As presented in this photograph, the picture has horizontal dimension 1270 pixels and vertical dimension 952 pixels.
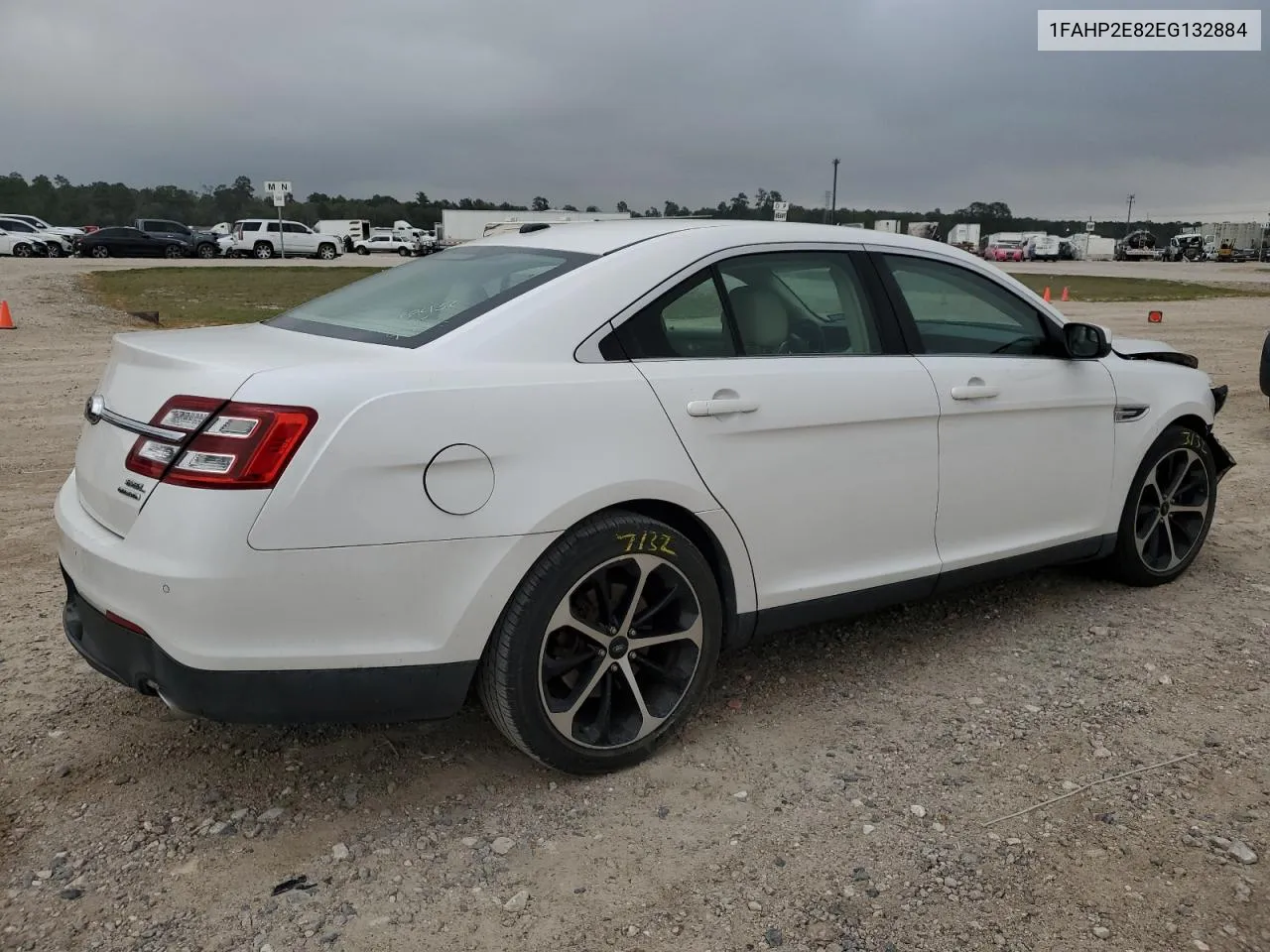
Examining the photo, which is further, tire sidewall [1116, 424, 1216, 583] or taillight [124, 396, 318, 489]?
tire sidewall [1116, 424, 1216, 583]

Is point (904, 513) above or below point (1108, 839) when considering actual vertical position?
above

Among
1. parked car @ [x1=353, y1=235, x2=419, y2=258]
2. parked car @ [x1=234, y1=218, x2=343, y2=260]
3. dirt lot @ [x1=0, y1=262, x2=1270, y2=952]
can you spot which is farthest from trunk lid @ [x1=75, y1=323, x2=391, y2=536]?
parked car @ [x1=353, y1=235, x2=419, y2=258]

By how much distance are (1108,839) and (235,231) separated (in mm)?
46957

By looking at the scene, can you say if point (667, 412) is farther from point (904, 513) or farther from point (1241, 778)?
point (1241, 778)

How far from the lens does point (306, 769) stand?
123 inches

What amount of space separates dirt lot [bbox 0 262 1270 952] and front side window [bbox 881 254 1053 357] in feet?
3.88

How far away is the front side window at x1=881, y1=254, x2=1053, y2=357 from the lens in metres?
3.85

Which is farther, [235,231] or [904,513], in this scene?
[235,231]

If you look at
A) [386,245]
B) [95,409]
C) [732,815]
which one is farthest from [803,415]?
[386,245]

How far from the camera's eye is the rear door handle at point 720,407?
3.08 meters

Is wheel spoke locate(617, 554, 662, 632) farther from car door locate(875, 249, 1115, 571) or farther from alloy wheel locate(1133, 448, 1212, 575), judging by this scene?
alloy wheel locate(1133, 448, 1212, 575)

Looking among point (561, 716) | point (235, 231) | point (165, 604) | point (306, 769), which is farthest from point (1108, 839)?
point (235, 231)

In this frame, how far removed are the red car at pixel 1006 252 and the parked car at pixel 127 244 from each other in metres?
44.6

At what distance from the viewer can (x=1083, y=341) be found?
4152mm
